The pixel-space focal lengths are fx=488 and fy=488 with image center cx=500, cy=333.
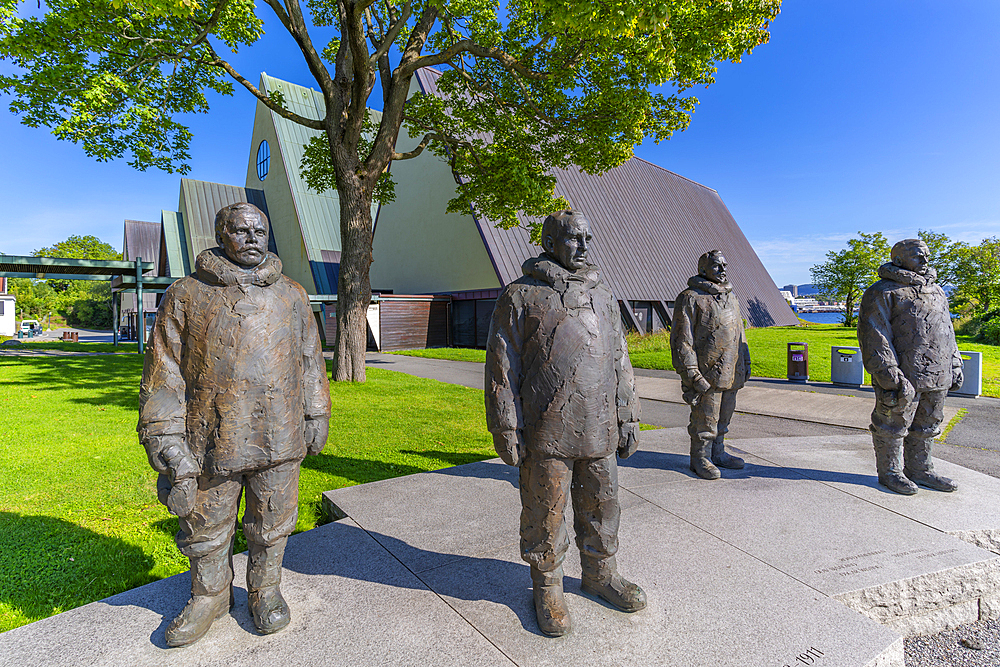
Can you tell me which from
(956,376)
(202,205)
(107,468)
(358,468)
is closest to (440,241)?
(202,205)

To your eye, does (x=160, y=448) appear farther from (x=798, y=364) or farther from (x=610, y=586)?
(x=798, y=364)

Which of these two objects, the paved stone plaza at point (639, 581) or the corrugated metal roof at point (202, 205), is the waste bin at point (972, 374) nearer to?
the paved stone plaza at point (639, 581)

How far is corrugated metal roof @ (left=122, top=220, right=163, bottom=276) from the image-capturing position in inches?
1422

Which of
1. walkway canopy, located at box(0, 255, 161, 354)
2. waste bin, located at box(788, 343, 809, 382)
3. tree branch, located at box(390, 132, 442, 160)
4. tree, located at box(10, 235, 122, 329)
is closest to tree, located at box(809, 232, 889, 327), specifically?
waste bin, located at box(788, 343, 809, 382)

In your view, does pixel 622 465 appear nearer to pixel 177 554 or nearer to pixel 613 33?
pixel 177 554

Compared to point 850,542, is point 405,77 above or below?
above

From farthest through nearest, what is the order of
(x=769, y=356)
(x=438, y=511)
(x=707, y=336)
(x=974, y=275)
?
1. (x=974, y=275)
2. (x=769, y=356)
3. (x=707, y=336)
4. (x=438, y=511)

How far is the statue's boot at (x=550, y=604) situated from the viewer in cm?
255

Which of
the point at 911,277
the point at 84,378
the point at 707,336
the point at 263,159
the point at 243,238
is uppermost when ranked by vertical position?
the point at 263,159

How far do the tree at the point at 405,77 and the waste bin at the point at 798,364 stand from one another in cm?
670

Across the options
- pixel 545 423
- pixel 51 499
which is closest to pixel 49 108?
pixel 51 499

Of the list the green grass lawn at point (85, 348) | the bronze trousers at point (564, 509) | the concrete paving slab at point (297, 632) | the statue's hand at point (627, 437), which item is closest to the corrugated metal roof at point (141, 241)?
the green grass lawn at point (85, 348)

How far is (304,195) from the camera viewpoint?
28062mm

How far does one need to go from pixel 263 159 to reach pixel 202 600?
33.9 metres
